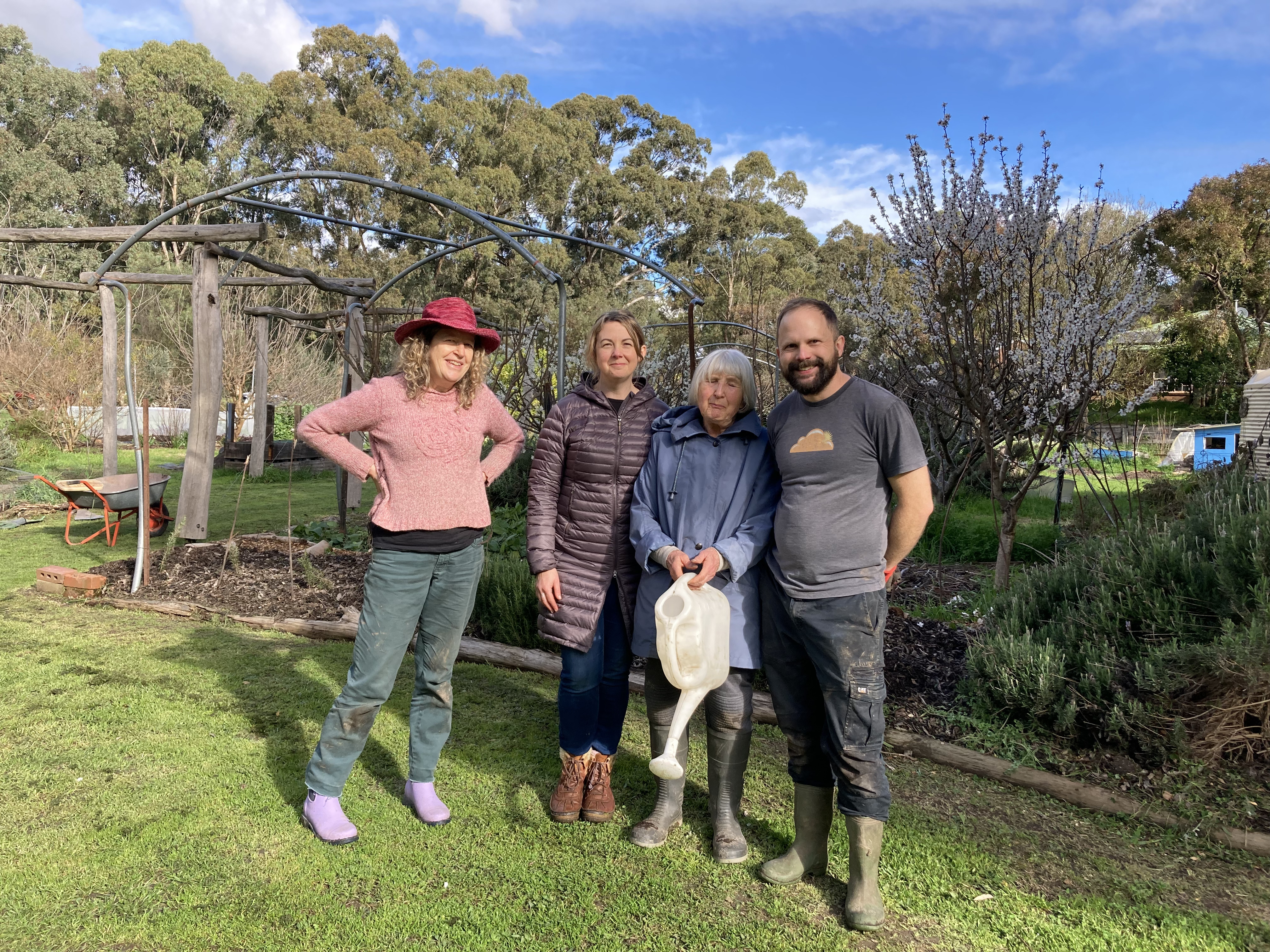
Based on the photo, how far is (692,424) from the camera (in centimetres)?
272


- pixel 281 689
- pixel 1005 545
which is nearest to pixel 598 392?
pixel 281 689

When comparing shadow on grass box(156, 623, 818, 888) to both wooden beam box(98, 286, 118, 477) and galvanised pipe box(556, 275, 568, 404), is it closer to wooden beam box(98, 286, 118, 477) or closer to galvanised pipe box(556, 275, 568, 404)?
galvanised pipe box(556, 275, 568, 404)

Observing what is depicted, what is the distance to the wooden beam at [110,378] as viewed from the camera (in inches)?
292

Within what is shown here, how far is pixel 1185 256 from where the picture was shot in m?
20.7

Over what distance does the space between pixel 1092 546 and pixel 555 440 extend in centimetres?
343

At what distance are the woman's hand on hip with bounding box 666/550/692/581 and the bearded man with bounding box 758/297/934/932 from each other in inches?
11.2

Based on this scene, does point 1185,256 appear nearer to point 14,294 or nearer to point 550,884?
point 550,884

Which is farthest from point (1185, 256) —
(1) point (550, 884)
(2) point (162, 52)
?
(2) point (162, 52)

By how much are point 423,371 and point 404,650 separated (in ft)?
3.20

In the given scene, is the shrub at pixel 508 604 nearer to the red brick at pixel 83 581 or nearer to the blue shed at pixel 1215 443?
the red brick at pixel 83 581

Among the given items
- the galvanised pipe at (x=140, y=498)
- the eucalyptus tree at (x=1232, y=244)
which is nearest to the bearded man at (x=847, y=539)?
the galvanised pipe at (x=140, y=498)

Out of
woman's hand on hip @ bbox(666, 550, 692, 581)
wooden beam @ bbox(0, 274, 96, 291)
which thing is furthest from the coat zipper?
wooden beam @ bbox(0, 274, 96, 291)

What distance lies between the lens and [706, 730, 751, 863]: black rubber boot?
269cm

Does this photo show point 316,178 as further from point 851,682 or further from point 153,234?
point 851,682
